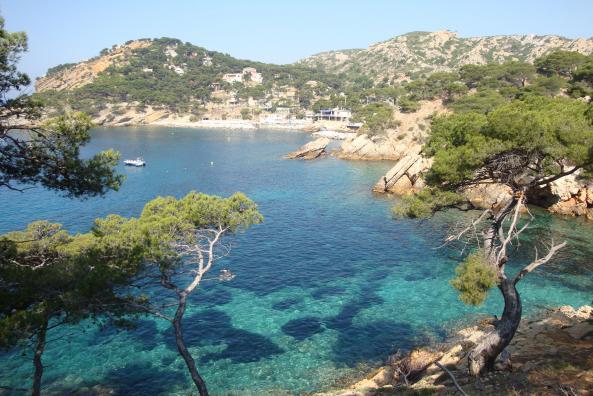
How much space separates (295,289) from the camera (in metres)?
29.2

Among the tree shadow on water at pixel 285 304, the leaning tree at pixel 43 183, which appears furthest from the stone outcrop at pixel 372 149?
the leaning tree at pixel 43 183

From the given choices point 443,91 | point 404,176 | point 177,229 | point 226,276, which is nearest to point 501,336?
point 177,229

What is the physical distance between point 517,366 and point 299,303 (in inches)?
566

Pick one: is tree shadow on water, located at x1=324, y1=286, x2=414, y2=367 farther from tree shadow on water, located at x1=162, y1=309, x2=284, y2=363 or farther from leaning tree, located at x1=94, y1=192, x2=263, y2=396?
leaning tree, located at x1=94, y1=192, x2=263, y2=396

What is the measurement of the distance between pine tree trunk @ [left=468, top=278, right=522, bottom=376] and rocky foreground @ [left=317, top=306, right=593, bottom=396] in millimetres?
478

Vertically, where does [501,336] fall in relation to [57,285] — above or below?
below

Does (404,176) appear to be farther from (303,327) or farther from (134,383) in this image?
(134,383)

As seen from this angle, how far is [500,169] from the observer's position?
16.9m

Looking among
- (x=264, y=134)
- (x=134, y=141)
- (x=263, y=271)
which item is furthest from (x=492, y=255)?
(x=264, y=134)

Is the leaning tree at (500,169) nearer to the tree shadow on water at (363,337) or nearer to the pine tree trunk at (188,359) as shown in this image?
the tree shadow on water at (363,337)

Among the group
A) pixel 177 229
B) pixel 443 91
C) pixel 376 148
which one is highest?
pixel 443 91

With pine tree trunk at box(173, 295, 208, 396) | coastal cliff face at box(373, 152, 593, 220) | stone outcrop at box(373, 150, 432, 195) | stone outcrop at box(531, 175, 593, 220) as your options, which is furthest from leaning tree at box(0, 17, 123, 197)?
stone outcrop at box(373, 150, 432, 195)

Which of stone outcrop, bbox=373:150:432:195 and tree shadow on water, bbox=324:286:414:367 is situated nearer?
tree shadow on water, bbox=324:286:414:367

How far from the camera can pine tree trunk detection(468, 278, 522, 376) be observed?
46.7 feet
